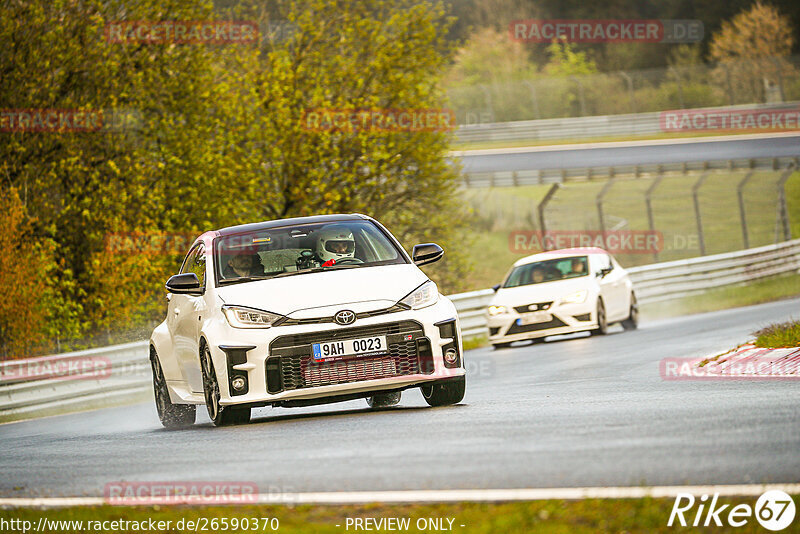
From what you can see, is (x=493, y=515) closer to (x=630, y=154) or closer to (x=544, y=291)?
(x=544, y=291)

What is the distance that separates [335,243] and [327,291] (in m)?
1.07

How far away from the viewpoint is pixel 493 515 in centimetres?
578

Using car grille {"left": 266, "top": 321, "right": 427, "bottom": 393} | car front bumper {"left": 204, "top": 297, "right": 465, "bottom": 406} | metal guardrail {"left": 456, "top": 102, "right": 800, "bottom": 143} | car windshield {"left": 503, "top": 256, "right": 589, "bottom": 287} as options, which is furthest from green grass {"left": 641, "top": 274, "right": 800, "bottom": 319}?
metal guardrail {"left": 456, "top": 102, "right": 800, "bottom": 143}

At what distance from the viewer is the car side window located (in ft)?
37.4

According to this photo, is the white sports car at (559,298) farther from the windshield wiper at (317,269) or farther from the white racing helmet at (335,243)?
the windshield wiper at (317,269)

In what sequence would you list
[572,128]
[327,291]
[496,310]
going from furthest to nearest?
1. [572,128]
2. [496,310]
3. [327,291]

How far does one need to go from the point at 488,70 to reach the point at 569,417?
68.6 meters

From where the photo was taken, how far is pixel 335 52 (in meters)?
28.8

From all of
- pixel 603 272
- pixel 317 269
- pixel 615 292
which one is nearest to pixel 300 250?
pixel 317 269

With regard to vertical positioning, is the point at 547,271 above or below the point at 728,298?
above

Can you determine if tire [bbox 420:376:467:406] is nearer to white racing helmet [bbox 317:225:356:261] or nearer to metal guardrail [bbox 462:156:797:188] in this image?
white racing helmet [bbox 317:225:356:261]

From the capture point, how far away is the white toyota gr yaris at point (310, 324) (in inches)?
393

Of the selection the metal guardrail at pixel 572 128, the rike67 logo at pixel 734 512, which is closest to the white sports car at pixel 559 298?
the rike67 logo at pixel 734 512

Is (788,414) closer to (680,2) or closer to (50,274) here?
(50,274)
